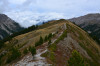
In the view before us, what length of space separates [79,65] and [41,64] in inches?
484

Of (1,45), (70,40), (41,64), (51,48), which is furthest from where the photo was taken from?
(1,45)

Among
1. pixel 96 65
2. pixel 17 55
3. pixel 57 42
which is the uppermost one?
pixel 57 42

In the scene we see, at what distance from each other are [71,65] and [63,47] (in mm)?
25350

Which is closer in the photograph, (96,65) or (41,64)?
(41,64)

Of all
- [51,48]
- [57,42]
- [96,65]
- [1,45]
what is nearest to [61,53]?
[51,48]

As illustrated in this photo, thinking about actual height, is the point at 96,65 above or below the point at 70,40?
below

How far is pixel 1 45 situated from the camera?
11875cm

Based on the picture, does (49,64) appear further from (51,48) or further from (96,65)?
(96,65)

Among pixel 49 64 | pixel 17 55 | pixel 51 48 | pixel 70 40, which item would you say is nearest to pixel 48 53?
pixel 51 48

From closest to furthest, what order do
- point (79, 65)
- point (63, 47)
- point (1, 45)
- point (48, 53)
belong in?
Result: 1. point (79, 65)
2. point (48, 53)
3. point (63, 47)
4. point (1, 45)

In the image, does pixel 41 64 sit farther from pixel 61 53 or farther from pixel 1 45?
pixel 1 45

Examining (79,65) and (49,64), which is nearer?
(79,65)

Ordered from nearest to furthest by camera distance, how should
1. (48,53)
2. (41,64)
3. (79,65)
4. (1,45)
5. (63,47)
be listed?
1. (79,65)
2. (41,64)
3. (48,53)
4. (63,47)
5. (1,45)

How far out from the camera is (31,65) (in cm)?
3891
